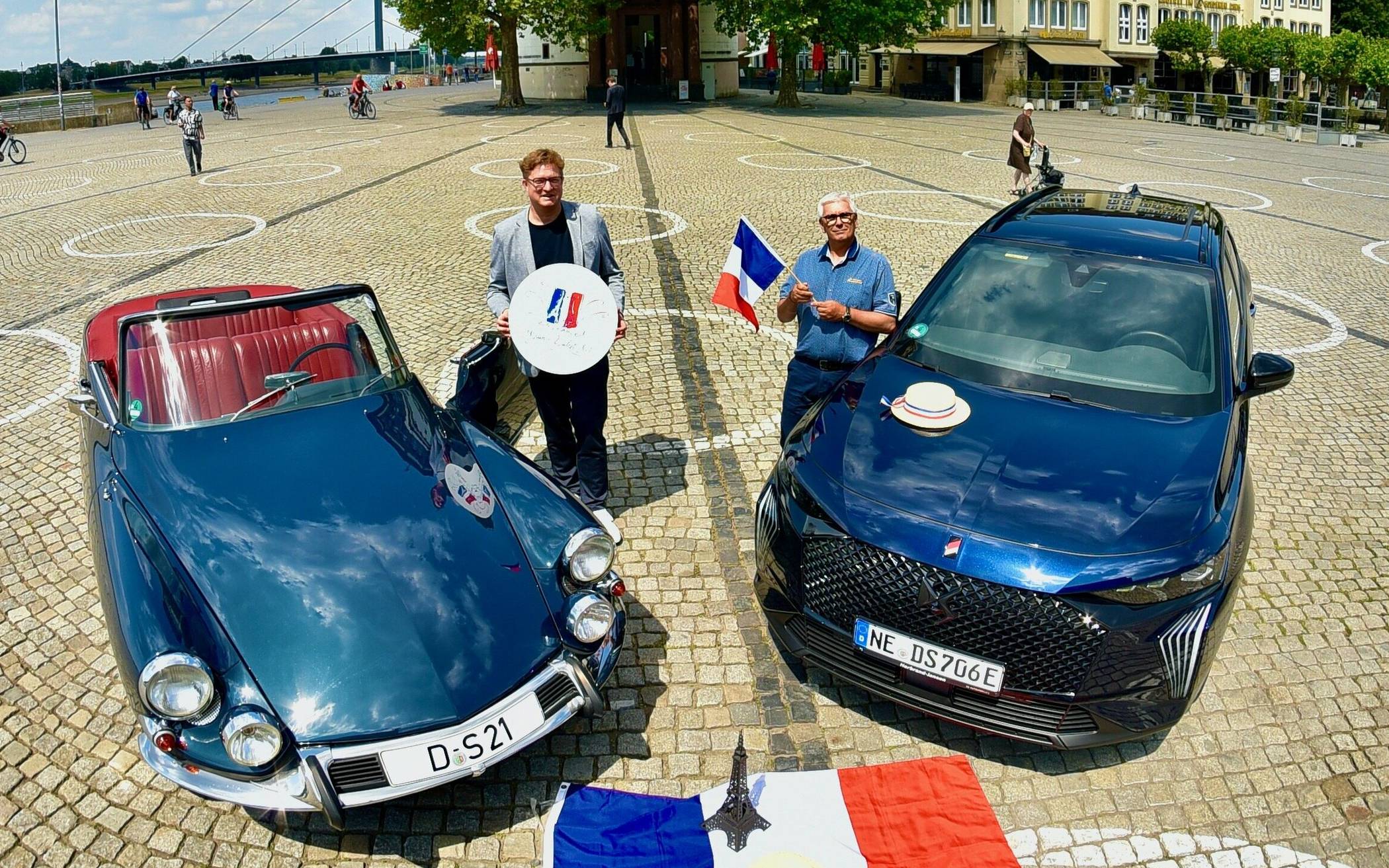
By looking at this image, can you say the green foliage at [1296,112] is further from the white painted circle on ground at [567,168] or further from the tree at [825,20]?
the white painted circle on ground at [567,168]

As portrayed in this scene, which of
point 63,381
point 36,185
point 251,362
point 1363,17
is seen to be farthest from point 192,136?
point 1363,17

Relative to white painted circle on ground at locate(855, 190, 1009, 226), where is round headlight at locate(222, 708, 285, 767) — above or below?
below

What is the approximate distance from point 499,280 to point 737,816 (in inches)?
131

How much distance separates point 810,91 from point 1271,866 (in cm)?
5600

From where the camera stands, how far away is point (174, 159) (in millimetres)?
22844

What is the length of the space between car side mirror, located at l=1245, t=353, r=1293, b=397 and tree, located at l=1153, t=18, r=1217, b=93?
62243 mm

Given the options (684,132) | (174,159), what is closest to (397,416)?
(174,159)

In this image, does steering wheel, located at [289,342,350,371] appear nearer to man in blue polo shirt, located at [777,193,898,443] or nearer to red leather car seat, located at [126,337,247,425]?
red leather car seat, located at [126,337,247,425]

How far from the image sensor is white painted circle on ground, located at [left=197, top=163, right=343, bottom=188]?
18.0 m

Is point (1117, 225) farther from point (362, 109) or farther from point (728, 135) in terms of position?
point (362, 109)

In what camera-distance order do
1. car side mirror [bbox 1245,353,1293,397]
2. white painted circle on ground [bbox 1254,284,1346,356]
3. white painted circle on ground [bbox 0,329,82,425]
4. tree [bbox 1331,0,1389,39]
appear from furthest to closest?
1. tree [bbox 1331,0,1389,39]
2. white painted circle on ground [bbox 1254,284,1346,356]
3. white painted circle on ground [bbox 0,329,82,425]
4. car side mirror [bbox 1245,353,1293,397]

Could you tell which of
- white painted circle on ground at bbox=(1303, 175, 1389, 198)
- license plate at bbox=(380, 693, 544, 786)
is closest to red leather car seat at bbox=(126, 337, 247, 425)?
license plate at bbox=(380, 693, 544, 786)

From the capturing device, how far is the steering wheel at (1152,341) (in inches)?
191

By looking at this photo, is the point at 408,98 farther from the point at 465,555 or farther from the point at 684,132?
the point at 465,555
